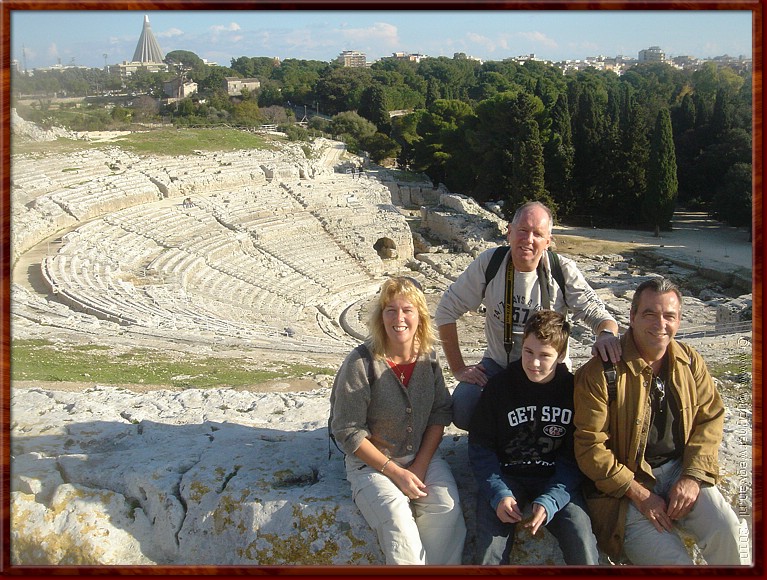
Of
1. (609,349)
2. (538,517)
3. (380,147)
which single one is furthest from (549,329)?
(380,147)

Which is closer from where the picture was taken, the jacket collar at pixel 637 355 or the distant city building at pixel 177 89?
the jacket collar at pixel 637 355

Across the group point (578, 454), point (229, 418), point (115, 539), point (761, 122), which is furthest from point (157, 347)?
point (761, 122)

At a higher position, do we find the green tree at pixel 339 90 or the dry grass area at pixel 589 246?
the green tree at pixel 339 90

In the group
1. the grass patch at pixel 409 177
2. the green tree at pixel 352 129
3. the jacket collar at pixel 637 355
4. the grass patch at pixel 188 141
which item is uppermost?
the green tree at pixel 352 129

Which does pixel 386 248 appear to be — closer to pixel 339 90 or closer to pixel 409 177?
pixel 409 177

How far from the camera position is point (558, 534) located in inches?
121

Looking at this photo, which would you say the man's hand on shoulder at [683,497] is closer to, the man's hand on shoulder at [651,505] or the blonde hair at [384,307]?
the man's hand on shoulder at [651,505]

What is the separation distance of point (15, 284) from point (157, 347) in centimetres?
556

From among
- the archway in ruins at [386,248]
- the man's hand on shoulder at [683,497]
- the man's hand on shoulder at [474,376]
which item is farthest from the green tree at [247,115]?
the man's hand on shoulder at [683,497]

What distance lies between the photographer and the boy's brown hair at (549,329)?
125 inches

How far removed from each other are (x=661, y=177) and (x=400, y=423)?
1019 inches

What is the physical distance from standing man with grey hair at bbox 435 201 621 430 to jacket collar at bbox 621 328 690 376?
200 millimetres

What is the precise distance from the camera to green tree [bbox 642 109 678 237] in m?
26.4

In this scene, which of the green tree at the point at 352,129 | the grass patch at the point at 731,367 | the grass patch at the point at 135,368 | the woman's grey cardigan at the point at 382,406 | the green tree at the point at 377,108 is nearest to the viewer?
the woman's grey cardigan at the point at 382,406
